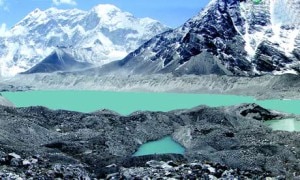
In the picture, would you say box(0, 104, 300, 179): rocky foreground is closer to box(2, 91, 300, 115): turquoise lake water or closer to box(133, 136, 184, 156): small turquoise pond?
box(133, 136, 184, 156): small turquoise pond

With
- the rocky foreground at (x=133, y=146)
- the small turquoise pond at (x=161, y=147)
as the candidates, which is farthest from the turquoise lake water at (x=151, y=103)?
the small turquoise pond at (x=161, y=147)

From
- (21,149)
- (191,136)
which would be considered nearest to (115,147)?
(191,136)

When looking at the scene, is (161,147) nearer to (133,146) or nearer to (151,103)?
(133,146)

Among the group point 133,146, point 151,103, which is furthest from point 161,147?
point 151,103

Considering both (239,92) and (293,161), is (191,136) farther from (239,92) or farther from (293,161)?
(239,92)

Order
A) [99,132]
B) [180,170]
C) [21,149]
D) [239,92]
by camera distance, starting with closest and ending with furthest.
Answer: [180,170] < [21,149] < [99,132] < [239,92]
